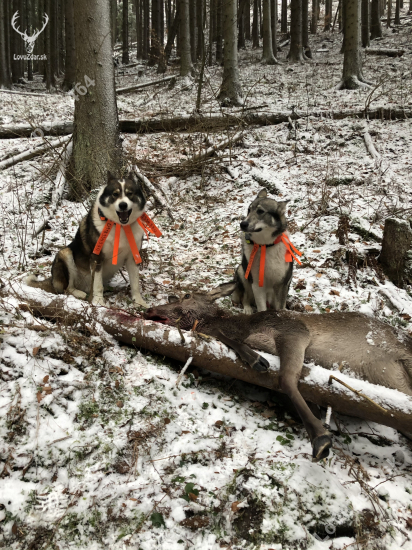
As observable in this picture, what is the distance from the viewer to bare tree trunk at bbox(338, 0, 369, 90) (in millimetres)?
12391

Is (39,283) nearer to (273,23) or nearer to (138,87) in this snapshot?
(138,87)

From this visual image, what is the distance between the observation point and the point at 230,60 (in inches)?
487

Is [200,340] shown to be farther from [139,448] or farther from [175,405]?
[139,448]

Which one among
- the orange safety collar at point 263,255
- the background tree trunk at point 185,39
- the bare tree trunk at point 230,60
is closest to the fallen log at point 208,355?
the orange safety collar at point 263,255

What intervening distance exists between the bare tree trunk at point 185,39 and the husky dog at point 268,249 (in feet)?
49.3

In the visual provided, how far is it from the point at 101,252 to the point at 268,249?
2.07 metres

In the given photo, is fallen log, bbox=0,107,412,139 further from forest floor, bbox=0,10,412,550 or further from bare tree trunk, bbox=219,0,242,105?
forest floor, bbox=0,10,412,550

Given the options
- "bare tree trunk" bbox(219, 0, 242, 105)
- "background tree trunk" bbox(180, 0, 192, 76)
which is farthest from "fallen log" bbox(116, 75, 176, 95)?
"bare tree trunk" bbox(219, 0, 242, 105)

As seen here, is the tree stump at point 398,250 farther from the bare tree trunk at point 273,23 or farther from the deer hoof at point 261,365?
the bare tree trunk at point 273,23

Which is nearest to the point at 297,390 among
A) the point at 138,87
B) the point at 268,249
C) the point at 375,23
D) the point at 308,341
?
the point at 308,341

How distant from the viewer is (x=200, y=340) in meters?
3.32

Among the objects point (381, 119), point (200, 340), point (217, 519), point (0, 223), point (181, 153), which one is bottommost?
point (217, 519)

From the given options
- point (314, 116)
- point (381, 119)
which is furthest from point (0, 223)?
point (381, 119)

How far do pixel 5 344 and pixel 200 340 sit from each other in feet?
5.32
